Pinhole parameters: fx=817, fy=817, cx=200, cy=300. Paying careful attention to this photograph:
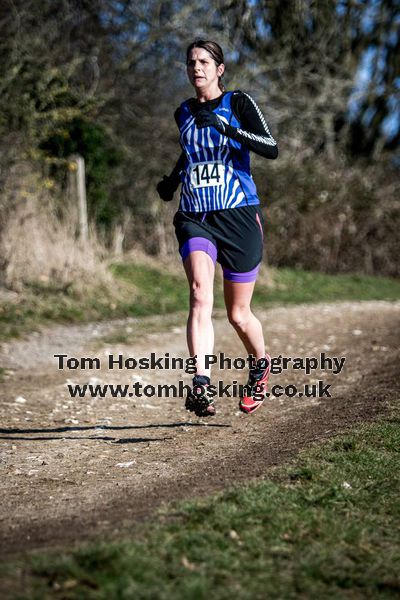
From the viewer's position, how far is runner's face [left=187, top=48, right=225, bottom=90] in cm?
493

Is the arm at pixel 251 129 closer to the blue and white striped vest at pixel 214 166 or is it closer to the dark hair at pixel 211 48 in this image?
the blue and white striped vest at pixel 214 166

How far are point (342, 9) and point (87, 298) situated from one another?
44.7 ft

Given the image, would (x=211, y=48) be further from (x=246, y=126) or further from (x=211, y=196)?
(x=211, y=196)

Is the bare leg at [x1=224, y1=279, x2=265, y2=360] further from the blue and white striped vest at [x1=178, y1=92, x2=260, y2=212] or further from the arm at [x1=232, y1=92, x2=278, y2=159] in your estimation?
the arm at [x1=232, y1=92, x2=278, y2=159]

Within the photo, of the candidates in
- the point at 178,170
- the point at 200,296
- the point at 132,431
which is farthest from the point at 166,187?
the point at 132,431

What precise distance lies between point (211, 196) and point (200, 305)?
664 mm

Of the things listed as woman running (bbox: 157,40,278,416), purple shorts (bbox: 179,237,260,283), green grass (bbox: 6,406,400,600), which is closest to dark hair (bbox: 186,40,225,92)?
woman running (bbox: 157,40,278,416)

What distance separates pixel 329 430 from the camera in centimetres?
499

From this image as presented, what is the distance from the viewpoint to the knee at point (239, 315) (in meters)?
5.21

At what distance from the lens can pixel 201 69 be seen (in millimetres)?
4930

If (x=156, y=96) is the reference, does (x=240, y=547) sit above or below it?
below

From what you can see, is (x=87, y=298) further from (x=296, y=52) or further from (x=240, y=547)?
(x=296, y=52)

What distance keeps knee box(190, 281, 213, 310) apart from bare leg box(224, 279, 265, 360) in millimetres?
229

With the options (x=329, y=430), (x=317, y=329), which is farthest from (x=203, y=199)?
(x=317, y=329)
